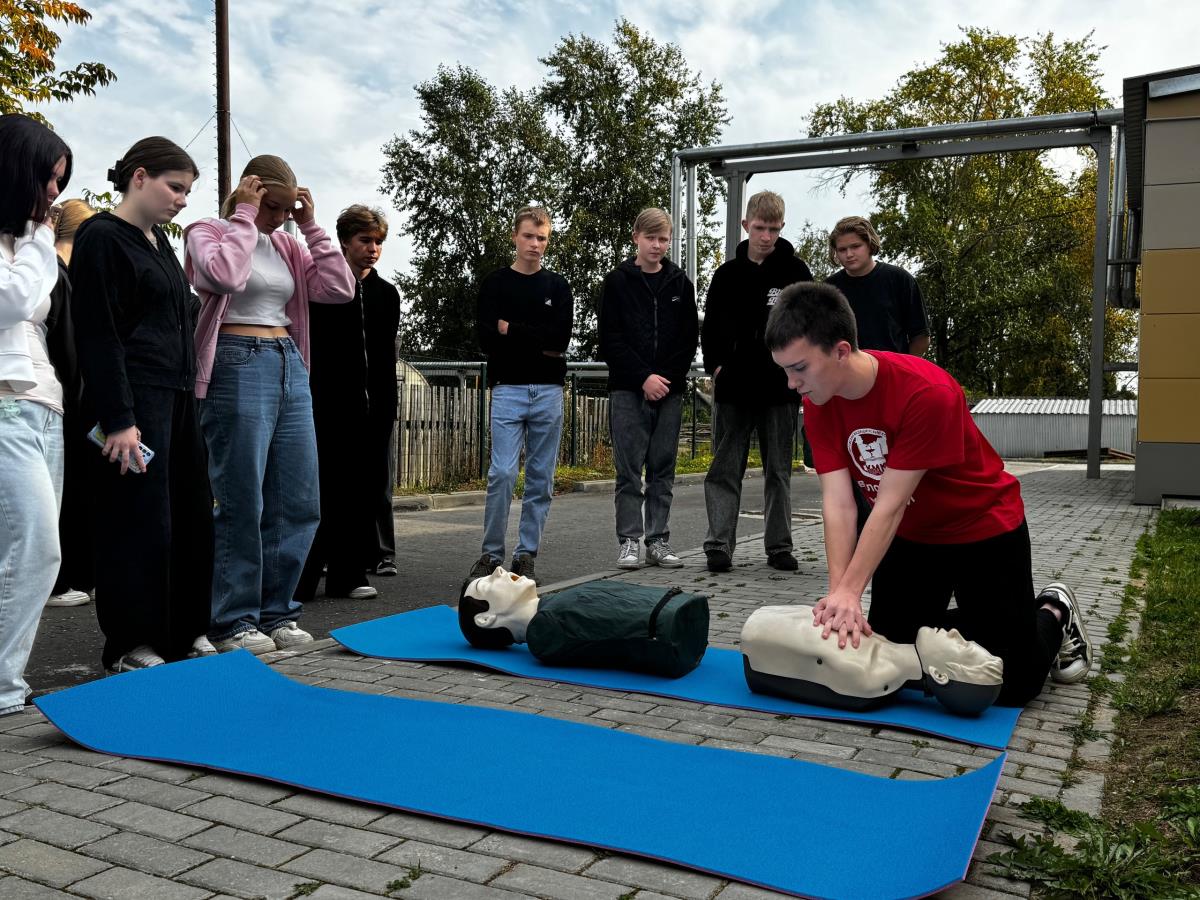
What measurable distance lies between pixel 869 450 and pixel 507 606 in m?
1.61

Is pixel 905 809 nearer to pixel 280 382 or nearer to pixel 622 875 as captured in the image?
pixel 622 875

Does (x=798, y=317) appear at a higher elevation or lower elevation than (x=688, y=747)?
higher

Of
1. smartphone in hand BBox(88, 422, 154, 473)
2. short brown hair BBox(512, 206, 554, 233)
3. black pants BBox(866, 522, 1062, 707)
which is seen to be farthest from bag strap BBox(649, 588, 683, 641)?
short brown hair BBox(512, 206, 554, 233)

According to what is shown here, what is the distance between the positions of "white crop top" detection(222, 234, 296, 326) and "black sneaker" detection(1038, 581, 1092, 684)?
3386mm

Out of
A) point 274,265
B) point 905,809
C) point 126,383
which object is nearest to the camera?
point 905,809

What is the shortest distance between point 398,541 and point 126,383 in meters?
5.40

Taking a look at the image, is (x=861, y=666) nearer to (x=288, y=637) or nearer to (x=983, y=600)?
(x=983, y=600)

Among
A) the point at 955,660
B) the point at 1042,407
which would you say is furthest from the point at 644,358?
the point at 1042,407

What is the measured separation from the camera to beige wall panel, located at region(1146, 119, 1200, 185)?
12.9 m

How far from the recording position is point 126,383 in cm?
420

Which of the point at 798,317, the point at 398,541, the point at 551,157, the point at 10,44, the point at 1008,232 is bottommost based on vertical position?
the point at 398,541

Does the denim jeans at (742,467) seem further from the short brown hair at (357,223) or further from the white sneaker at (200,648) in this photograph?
the white sneaker at (200,648)

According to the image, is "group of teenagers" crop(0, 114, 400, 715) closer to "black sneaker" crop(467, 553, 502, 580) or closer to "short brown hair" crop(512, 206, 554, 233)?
"black sneaker" crop(467, 553, 502, 580)

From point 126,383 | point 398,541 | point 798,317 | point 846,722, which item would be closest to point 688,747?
point 846,722
